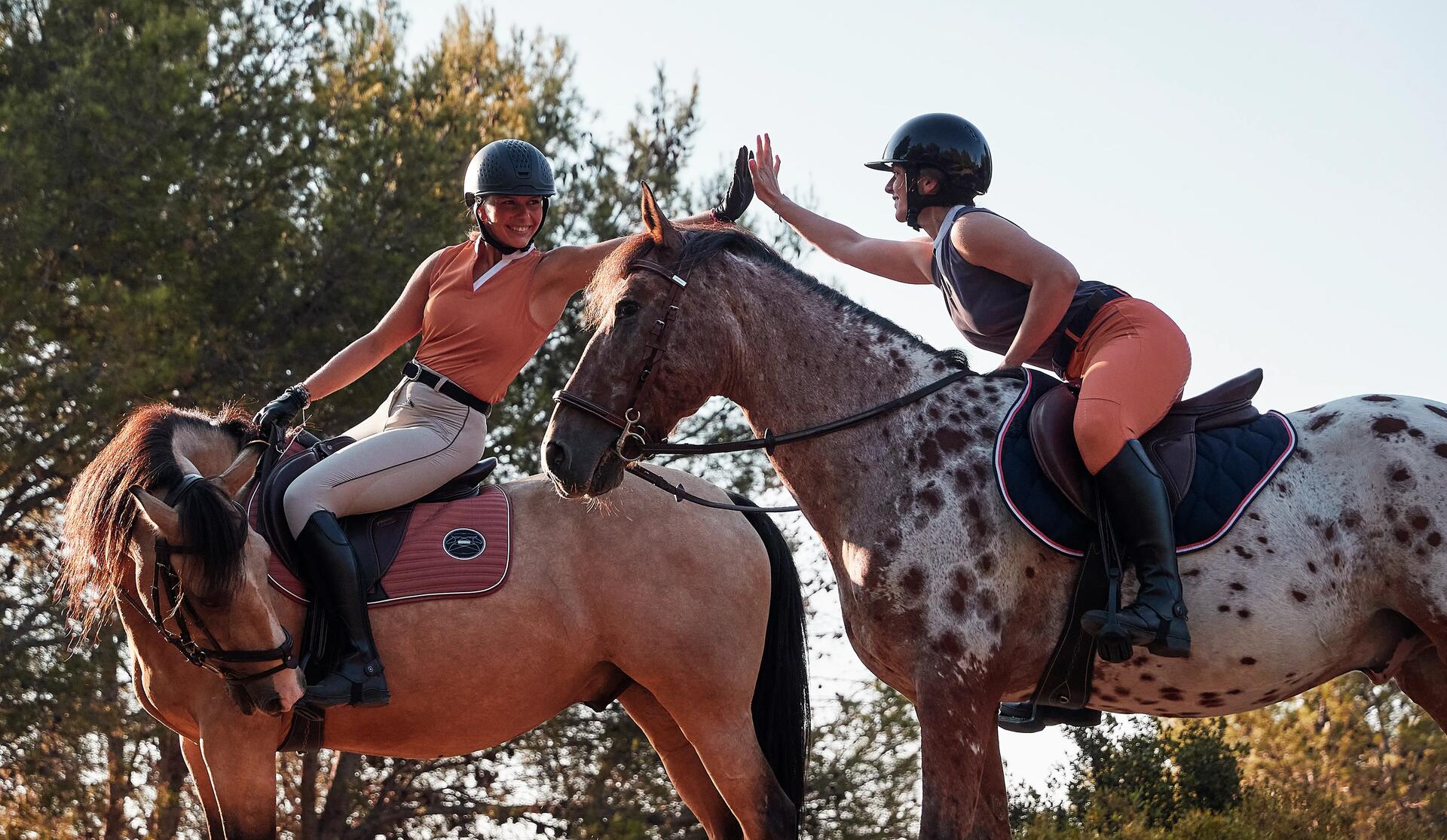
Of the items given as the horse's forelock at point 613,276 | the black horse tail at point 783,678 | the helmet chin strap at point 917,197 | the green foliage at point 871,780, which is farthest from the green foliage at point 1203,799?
the horse's forelock at point 613,276

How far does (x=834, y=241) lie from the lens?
4.93 metres

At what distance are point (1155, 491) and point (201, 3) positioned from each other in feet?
37.1

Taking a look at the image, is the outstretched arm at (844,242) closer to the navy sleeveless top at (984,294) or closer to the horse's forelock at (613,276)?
the navy sleeveless top at (984,294)

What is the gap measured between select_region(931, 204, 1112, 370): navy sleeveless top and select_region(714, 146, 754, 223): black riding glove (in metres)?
0.69

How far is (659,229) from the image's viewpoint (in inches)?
161

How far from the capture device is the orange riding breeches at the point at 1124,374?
3818 mm

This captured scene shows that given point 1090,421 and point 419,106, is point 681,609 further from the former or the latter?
point 419,106

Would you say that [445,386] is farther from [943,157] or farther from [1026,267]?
[1026,267]

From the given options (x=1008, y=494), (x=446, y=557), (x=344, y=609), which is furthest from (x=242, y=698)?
(x=1008, y=494)

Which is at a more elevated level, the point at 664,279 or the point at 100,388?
the point at 100,388

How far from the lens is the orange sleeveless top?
5.44 metres

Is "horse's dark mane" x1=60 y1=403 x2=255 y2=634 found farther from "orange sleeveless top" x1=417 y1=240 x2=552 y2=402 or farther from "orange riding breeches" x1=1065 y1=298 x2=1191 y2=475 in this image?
"orange riding breeches" x1=1065 y1=298 x2=1191 y2=475

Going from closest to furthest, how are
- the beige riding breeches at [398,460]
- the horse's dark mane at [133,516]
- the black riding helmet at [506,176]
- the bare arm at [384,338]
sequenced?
the horse's dark mane at [133,516]
the beige riding breeches at [398,460]
the black riding helmet at [506,176]
the bare arm at [384,338]

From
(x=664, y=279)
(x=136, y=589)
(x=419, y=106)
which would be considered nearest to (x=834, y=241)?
(x=664, y=279)
